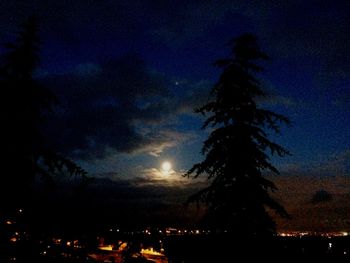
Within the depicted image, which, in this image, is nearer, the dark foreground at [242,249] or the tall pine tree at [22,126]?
the tall pine tree at [22,126]

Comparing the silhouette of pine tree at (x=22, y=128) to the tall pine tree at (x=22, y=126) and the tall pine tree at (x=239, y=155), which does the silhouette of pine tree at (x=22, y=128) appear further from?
the tall pine tree at (x=239, y=155)

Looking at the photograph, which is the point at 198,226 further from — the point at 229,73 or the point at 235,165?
the point at 229,73

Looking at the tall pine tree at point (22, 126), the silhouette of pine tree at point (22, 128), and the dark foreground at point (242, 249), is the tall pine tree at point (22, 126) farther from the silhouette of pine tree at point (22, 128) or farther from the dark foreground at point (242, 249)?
the dark foreground at point (242, 249)

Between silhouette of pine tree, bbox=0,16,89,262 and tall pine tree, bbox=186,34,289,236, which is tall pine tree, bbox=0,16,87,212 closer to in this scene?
silhouette of pine tree, bbox=0,16,89,262

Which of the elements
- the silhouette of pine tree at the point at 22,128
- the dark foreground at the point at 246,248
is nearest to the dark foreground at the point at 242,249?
the dark foreground at the point at 246,248

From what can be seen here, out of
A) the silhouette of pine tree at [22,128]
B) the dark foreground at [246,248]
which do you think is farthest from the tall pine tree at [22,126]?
the dark foreground at [246,248]

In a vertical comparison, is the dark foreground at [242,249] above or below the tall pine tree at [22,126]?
below

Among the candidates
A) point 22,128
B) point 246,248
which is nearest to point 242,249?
point 246,248

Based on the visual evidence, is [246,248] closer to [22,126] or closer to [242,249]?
[242,249]

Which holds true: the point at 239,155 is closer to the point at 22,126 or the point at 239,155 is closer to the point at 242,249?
the point at 242,249

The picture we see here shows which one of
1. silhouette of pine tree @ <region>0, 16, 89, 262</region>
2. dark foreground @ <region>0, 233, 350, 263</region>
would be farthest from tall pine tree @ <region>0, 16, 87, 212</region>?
dark foreground @ <region>0, 233, 350, 263</region>

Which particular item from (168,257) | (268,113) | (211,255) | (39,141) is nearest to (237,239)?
(211,255)

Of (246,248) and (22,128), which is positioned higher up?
(22,128)

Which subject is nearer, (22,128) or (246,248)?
(22,128)
